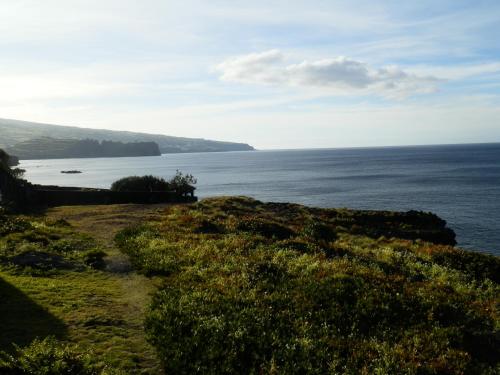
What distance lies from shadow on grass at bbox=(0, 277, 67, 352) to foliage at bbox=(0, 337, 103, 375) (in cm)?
84

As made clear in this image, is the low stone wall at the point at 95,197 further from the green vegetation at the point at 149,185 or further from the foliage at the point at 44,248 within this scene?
the foliage at the point at 44,248

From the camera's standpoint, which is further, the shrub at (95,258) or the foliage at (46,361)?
the shrub at (95,258)

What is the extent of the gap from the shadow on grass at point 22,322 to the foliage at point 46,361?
84cm

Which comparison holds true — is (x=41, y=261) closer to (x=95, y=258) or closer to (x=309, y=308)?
(x=95, y=258)

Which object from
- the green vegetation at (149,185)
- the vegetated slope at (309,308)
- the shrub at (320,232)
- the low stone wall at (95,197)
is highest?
the green vegetation at (149,185)

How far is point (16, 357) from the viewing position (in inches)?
379

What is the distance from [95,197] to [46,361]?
38.6 meters

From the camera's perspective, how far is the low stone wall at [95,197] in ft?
144

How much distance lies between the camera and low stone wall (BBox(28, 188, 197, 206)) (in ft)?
144

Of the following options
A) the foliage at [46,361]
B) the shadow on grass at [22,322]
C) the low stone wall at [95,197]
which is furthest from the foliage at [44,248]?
the low stone wall at [95,197]

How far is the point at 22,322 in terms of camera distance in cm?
1184

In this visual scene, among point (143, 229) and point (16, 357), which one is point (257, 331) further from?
point (143, 229)

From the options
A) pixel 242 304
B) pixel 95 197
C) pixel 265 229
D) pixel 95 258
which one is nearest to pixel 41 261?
pixel 95 258

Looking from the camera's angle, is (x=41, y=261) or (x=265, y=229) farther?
(x=265, y=229)
